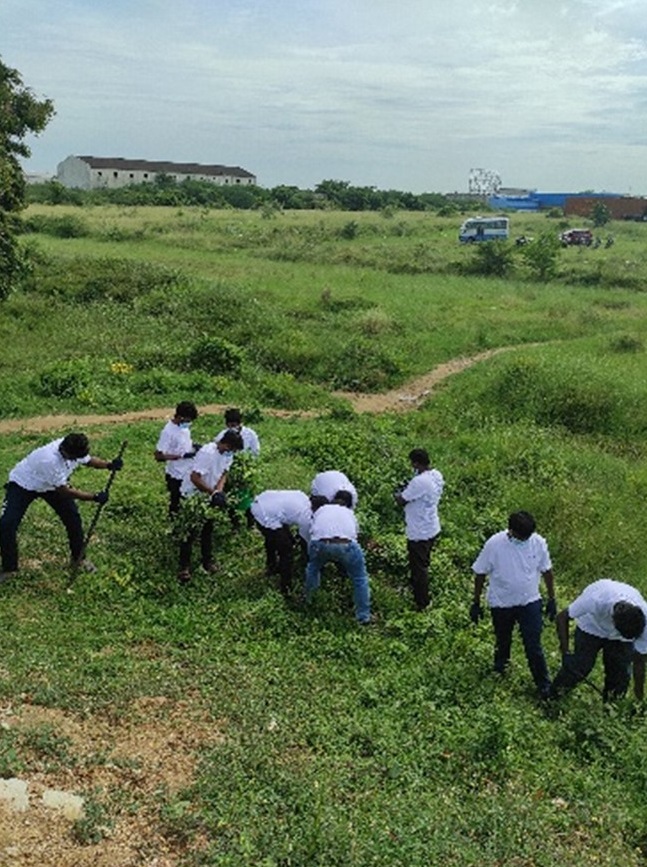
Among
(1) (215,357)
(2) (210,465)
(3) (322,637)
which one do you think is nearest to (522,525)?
(3) (322,637)

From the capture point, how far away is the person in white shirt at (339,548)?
821 cm

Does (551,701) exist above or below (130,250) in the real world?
below

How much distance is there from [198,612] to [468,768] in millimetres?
3286

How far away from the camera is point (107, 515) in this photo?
10.8 m

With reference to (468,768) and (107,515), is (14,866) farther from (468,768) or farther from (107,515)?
(107,515)

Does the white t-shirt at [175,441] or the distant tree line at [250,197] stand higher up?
the distant tree line at [250,197]

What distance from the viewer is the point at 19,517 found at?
8695 mm

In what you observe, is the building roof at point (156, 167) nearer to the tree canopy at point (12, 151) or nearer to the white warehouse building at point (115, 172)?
the white warehouse building at point (115, 172)

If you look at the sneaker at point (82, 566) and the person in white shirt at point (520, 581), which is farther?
the sneaker at point (82, 566)

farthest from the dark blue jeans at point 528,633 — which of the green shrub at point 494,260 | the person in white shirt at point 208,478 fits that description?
the green shrub at point 494,260

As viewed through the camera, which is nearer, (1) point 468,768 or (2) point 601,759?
(1) point 468,768

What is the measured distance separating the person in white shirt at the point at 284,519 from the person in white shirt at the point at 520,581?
77.2 inches

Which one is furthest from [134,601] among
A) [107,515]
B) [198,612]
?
[107,515]

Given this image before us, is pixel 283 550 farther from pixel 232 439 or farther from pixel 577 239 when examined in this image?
pixel 577 239
